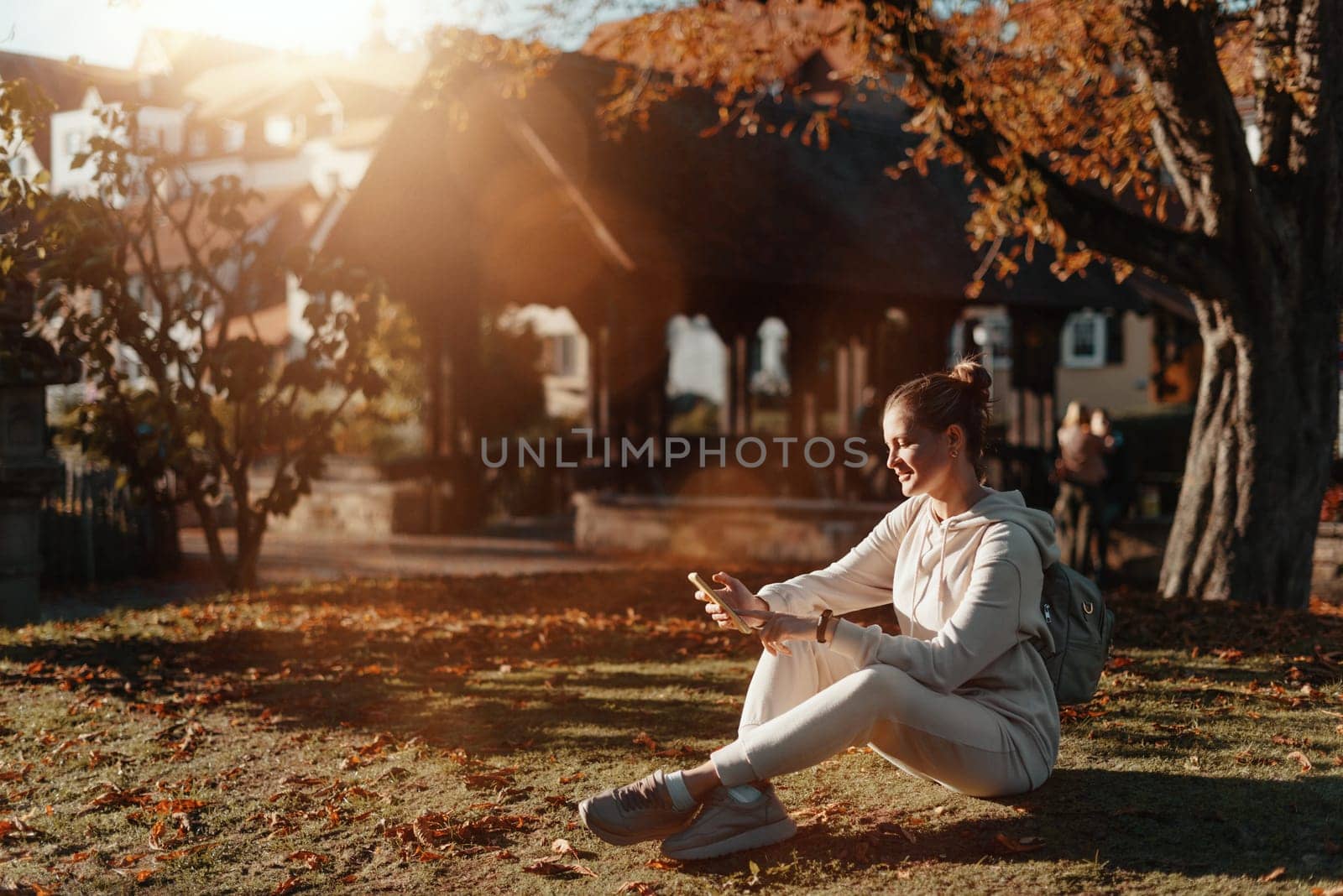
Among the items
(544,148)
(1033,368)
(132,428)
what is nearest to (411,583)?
(132,428)

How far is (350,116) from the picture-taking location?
44844 mm

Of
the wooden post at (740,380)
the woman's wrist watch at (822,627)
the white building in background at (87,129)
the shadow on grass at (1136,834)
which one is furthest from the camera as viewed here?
the wooden post at (740,380)

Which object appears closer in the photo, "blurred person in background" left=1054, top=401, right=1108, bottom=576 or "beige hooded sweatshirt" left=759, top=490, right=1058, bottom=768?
"beige hooded sweatshirt" left=759, top=490, right=1058, bottom=768

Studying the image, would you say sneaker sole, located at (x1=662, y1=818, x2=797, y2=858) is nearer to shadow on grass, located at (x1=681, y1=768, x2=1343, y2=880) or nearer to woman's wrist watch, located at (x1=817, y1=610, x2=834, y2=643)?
shadow on grass, located at (x1=681, y1=768, x2=1343, y2=880)

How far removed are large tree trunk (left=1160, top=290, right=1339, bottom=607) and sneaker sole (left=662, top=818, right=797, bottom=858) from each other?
6.24m

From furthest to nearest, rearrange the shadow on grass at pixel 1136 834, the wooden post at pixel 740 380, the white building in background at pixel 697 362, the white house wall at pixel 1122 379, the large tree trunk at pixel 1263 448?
the white building in background at pixel 697 362 → the white house wall at pixel 1122 379 → the wooden post at pixel 740 380 → the large tree trunk at pixel 1263 448 → the shadow on grass at pixel 1136 834

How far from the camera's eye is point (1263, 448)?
925 cm

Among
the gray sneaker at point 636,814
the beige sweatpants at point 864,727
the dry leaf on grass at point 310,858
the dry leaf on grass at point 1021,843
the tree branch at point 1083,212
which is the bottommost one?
the dry leaf on grass at point 310,858

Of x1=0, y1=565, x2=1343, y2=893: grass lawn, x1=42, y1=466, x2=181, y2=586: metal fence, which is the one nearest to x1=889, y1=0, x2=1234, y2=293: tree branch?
x1=0, y1=565, x2=1343, y2=893: grass lawn

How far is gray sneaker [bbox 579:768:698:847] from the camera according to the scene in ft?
13.4

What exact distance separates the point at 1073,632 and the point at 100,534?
1241 centimetres

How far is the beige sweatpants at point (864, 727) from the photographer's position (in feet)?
12.9

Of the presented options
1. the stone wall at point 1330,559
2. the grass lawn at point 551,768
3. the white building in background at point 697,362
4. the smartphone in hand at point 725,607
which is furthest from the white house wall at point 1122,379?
the smartphone in hand at point 725,607

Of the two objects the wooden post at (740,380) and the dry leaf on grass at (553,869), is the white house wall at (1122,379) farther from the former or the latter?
the dry leaf on grass at (553,869)
